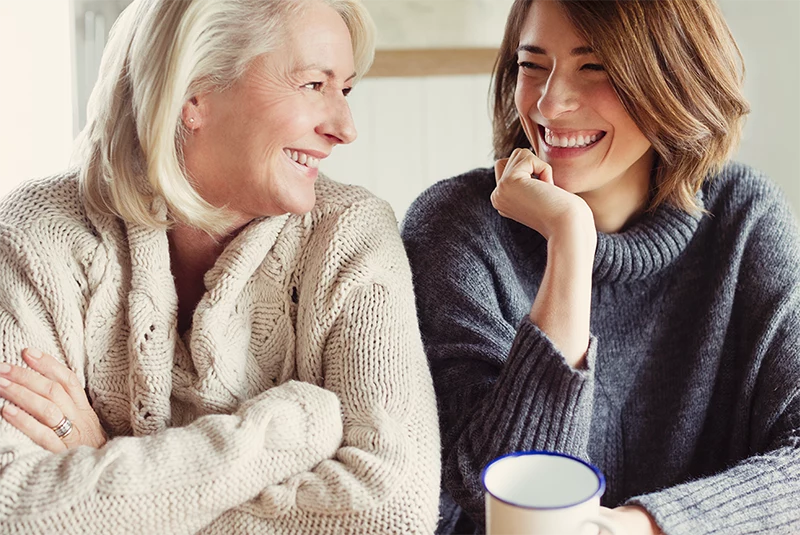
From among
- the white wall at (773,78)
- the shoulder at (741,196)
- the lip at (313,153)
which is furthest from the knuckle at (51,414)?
the white wall at (773,78)

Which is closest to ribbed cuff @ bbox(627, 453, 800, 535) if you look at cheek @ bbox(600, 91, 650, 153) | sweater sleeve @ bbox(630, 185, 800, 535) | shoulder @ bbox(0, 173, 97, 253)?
sweater sleeve @ bbox(630, 185, 800, 535)

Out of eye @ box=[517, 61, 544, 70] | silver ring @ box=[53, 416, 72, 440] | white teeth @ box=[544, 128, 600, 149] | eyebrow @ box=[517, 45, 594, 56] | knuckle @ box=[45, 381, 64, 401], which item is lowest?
silver ring @ box=[53, 416, 72, 440]

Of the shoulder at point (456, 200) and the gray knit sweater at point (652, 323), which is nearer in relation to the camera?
the gray knit sweater at point (652, 323)

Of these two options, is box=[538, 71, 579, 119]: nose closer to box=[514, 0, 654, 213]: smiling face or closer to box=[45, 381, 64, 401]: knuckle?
box=[514, 0, 654, 213]: smiling face

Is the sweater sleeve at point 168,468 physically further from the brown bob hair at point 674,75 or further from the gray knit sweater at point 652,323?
the brown bob hair at point 674,75

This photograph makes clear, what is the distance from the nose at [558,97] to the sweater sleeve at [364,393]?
1.03 feet

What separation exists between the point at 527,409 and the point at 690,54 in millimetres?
659

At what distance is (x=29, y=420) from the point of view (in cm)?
123

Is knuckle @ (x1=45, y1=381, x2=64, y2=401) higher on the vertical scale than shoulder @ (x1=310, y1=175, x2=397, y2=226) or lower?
lower

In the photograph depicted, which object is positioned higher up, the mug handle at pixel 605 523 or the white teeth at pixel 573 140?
the white teeth at pixel 573 140

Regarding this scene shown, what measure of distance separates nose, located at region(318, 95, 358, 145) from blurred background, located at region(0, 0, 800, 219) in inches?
35.4

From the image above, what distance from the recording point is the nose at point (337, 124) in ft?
4.56

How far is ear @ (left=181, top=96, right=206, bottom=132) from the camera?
138cm

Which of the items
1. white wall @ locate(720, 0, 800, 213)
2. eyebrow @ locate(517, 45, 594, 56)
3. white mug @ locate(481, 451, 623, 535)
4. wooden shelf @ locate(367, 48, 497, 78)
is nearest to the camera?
white mug @ locate(481, 451, 623, 535)
